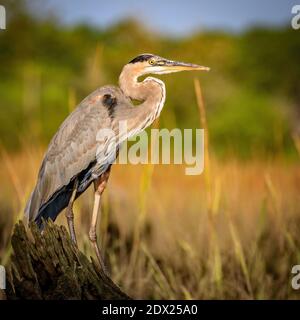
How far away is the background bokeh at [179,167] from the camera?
3.74 m

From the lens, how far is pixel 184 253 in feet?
13.3

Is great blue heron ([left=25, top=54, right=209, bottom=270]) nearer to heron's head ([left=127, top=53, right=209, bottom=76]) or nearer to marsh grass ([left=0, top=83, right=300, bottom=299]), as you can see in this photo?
heron's head ([left=127, top=53, right=209, bottom=76])

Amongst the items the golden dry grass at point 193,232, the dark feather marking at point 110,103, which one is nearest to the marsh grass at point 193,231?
the golden dry grass at point 193,232

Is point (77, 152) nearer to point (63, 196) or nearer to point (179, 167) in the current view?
point (63, 196)

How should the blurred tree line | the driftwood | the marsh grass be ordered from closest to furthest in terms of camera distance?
the driftwood < the marsh grass < the blurred tree line

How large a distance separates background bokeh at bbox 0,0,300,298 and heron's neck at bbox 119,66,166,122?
0.30 m

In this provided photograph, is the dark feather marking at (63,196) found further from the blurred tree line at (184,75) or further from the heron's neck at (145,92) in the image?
the blurred tree line at (184,75)

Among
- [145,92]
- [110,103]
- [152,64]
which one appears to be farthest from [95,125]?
[152,64]

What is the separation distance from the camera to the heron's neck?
320 centimetres

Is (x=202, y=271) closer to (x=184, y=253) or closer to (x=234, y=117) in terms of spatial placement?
(x=184, y=253)

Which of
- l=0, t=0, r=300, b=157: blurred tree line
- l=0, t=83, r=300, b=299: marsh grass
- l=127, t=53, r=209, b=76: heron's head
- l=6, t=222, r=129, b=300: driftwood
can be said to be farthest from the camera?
l=0, t=0, r=300, b=157: blurred tree line

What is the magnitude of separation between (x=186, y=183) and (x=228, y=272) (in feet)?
8.13

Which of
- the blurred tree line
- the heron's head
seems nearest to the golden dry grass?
the heron's head

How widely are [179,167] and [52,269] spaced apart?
4103mm
